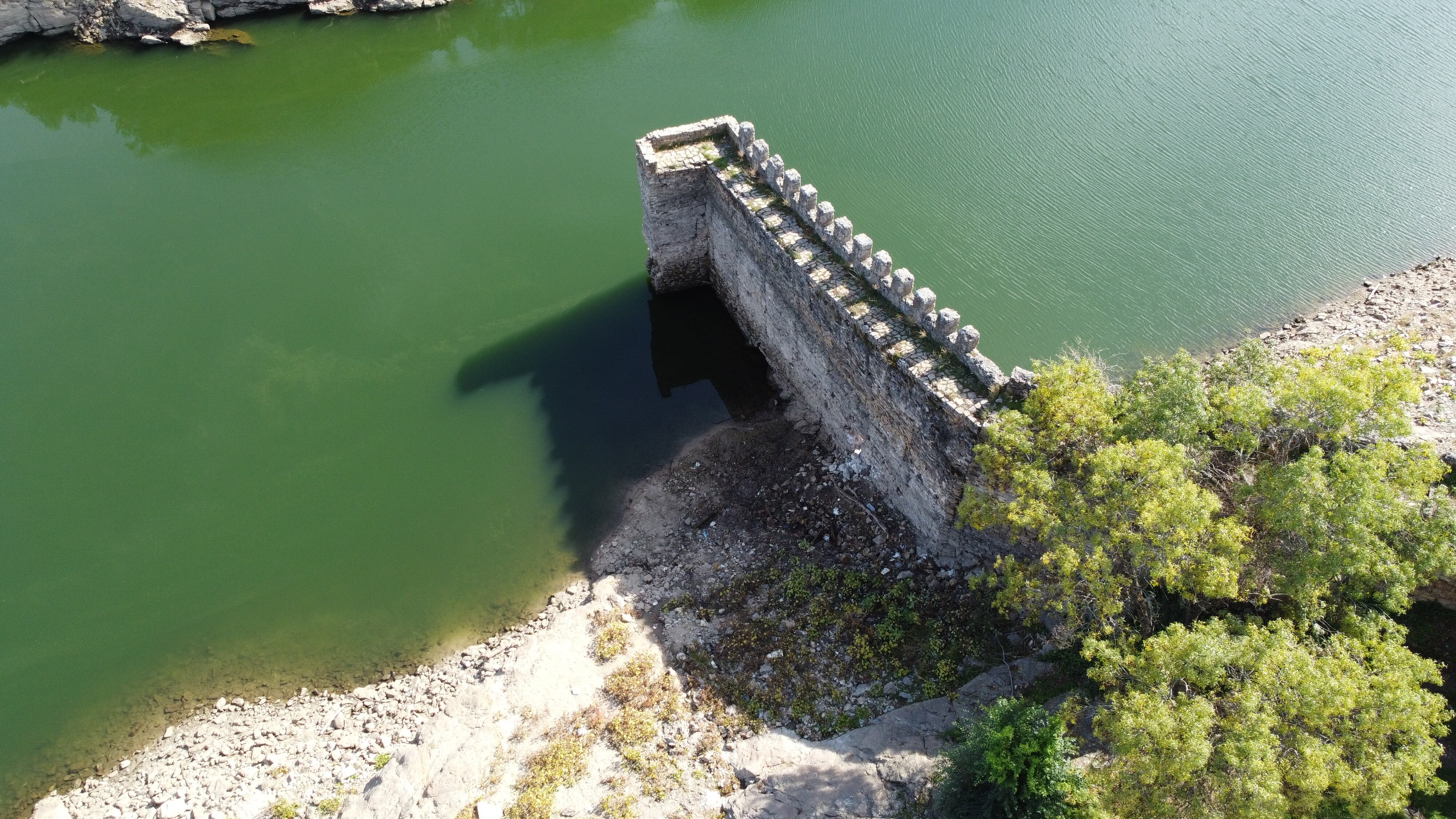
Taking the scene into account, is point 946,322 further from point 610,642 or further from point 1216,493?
point 610,642

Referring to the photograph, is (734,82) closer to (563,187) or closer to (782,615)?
(563,187)

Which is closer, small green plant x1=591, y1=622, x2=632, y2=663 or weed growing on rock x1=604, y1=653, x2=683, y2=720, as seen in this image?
weed growing on rock x1=604, y1=653, x2=683, y2=720

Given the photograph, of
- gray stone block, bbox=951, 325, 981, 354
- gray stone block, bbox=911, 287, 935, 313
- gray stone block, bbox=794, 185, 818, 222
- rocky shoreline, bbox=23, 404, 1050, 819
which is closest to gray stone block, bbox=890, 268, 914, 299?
gray stone block, bbox=911, 287, 935, 313

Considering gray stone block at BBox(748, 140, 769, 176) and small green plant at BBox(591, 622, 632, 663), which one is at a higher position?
gray stone block at BBox(748, 140, 769, 176)

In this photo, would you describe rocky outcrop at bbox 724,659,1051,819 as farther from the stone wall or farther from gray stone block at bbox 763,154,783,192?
gray stone block at bbox 763,154,783,192

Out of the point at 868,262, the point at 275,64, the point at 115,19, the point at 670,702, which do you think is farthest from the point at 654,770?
the point at 115,19

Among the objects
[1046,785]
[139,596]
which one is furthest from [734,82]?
[1046,785]
